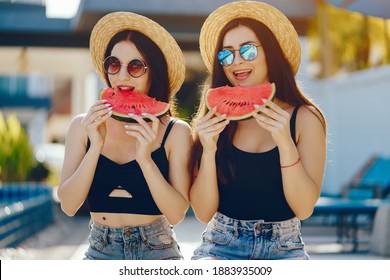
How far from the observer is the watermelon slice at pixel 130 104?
2691 millimetres

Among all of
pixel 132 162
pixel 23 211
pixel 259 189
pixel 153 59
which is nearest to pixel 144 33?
pixel 153 59

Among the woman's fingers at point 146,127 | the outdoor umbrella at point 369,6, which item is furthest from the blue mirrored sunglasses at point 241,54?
the outdoor umbrella at point 369,6

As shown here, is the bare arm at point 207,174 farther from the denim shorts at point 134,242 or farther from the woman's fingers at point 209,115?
the denim shorts at point 134,242

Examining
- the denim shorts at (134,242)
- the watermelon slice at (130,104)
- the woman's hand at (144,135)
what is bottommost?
the denim shorts at (134,242)

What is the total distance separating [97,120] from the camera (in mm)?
2664

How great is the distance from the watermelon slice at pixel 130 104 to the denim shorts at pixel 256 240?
48 cm

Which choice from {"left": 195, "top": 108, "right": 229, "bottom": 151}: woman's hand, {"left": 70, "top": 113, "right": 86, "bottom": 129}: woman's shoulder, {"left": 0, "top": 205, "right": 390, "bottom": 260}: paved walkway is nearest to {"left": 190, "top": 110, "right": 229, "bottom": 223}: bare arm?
{"left": 195, "top": 108, "right": 229, "bottom": 151}: woman's hand

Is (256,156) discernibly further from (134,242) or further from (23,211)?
(23,211)

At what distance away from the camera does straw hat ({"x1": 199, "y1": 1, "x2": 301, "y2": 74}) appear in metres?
2.77

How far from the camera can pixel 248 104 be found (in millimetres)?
2648

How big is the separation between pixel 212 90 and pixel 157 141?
286mm

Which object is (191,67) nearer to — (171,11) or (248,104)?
(171,11)

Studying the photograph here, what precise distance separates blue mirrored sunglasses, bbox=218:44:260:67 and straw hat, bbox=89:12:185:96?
0.68 ft
